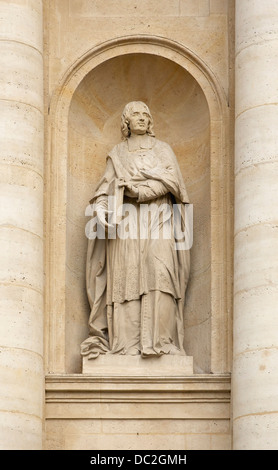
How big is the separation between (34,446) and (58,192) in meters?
3.09

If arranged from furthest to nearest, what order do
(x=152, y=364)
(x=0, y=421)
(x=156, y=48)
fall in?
(x=156, y=48), (x=152, y=364), (x=0, y=421)

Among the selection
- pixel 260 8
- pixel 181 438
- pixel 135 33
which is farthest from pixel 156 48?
pixel 181 438

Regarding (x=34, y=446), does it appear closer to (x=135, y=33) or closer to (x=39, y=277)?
(x=39, y=277)

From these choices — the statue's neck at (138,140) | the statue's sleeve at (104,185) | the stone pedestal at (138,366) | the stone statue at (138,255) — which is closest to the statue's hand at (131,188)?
the stone statue at (138,255)

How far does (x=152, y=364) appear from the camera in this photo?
1928cm

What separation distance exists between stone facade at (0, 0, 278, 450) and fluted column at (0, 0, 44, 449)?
0.02 m

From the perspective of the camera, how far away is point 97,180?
67.5ft

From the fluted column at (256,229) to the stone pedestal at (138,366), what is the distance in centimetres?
89

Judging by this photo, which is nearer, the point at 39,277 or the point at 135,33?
the point at 39,277

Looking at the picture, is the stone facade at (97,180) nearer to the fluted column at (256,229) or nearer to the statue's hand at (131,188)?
the fluted column at (256,229)

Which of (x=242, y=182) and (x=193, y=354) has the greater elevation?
(x=242, y=182)

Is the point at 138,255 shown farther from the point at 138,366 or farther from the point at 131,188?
the point at 138,366

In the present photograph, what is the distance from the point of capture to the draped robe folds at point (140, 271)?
766 inches

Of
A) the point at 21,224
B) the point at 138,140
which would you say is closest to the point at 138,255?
the point at 138,140
